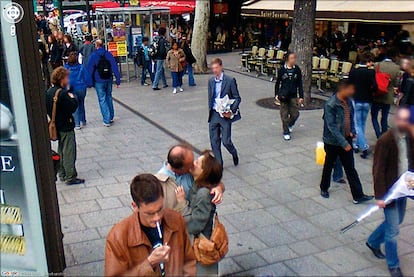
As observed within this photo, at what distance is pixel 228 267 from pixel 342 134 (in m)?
2.47

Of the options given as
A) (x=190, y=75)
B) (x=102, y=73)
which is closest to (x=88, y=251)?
(x=102, y=73)

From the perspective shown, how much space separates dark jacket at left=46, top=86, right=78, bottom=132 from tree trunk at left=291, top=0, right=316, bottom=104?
6989mm

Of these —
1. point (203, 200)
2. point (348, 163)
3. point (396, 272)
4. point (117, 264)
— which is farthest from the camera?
point (348, 163)

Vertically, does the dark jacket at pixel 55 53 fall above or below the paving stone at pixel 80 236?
above

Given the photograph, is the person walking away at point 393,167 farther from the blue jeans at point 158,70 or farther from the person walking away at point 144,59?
the person walking away at point 144,59

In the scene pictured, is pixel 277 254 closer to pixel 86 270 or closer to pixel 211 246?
pixel 211 246

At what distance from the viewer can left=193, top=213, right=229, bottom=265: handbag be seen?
3725 millimetres

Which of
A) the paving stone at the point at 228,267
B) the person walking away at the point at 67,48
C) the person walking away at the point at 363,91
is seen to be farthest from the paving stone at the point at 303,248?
the person walking away at the point at 67,48

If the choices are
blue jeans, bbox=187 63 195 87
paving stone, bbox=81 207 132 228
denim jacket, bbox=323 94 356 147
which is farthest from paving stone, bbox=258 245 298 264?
blue jeans, bbox=187 63 195 87

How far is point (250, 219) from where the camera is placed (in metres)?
5.97

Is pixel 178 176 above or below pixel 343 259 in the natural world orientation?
above

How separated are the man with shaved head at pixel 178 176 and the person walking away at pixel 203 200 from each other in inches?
1.7

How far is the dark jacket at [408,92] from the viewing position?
26.7ft

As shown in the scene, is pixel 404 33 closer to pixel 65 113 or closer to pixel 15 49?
pixel 65 113
